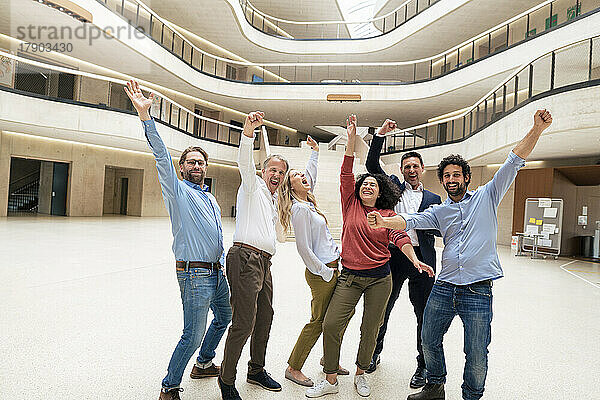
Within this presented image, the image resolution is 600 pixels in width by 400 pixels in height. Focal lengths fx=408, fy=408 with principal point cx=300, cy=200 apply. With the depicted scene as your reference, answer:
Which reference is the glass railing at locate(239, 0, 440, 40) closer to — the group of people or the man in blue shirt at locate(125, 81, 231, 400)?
the group of people

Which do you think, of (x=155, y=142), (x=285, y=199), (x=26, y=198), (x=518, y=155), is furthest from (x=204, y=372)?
(x=26, y=198)

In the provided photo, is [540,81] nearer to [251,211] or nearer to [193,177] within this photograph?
[251,211]

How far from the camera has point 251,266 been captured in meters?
2.87

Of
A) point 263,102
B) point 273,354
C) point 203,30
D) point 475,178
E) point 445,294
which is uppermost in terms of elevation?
point 203,30

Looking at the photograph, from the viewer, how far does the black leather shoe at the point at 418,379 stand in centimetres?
327

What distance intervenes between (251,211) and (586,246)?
15412mm

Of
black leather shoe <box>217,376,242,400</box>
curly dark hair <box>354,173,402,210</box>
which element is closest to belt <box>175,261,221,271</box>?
black leather shoe <box>217,376,242,400</box>

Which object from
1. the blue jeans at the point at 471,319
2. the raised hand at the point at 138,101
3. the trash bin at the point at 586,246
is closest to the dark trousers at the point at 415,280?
the blue jeans at the point at 471,319

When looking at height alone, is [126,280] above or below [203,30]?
below

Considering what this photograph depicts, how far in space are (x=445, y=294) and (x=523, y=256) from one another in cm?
1200

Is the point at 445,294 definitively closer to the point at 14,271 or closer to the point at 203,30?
the point at 14,271

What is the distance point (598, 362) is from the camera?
13.0ft

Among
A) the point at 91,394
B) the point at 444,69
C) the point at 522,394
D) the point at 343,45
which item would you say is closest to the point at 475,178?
the point at 444,69

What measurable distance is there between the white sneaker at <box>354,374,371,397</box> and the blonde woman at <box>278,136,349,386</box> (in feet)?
1.18
